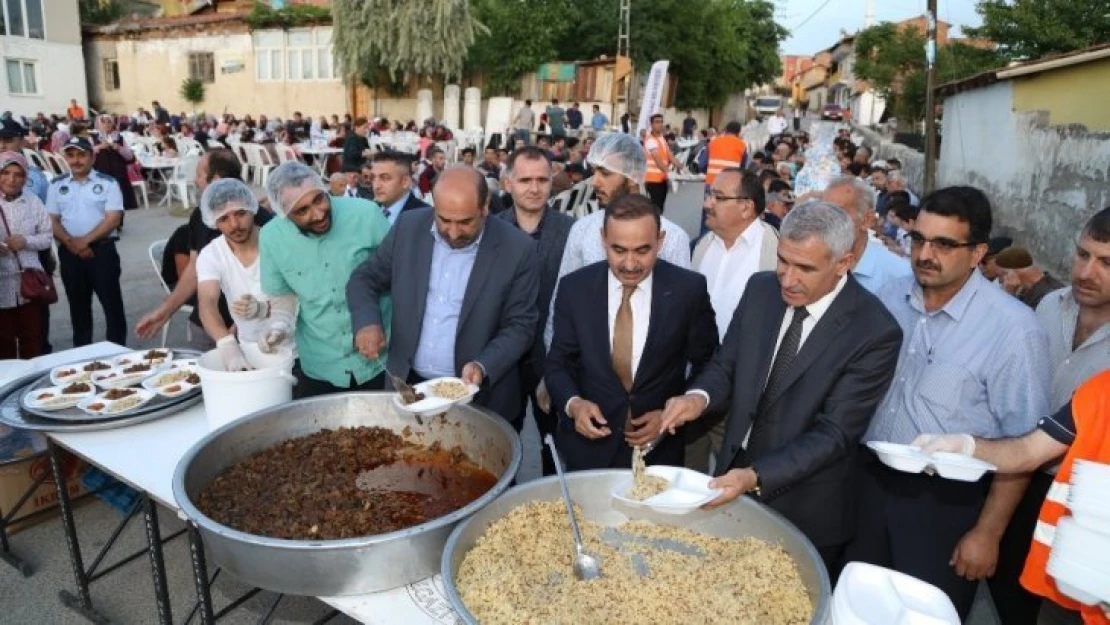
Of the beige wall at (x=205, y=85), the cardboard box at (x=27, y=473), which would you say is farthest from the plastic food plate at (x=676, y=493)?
the beige wall at (x=205, y=85)

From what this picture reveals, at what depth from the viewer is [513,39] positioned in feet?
85.5

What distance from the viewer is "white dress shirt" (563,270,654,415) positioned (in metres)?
2.53

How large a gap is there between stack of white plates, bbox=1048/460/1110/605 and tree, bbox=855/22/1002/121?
56.1 ft

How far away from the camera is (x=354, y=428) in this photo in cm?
246

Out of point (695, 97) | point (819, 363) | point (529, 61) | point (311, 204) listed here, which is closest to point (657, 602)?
point (819, 363)

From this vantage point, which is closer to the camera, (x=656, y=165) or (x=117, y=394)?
(x=117, y=394)

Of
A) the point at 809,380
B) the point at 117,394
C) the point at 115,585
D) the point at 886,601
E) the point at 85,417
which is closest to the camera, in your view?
the point at 886,601

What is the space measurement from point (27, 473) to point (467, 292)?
243cm

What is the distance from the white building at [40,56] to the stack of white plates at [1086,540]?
105 ft

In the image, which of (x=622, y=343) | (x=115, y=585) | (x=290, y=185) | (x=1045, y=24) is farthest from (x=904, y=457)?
(x=1045, y=24)

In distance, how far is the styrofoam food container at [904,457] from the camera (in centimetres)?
166

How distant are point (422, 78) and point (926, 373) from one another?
86.3ft

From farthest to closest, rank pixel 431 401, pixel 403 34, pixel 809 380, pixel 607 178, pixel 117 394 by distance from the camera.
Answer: pixel 403 34 → pixel 607 178 → pixel 117 394 → pixel 431 401 → pixel 809 380

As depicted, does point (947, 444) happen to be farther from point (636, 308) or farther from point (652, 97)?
point (652, 97)
